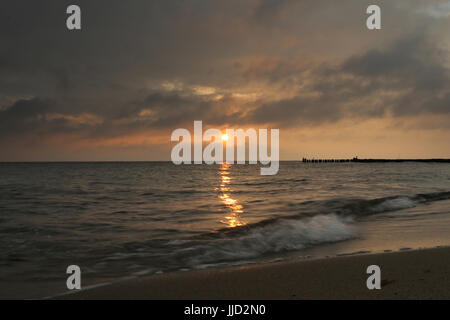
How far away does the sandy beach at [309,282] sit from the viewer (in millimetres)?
4285

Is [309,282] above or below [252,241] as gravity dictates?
above

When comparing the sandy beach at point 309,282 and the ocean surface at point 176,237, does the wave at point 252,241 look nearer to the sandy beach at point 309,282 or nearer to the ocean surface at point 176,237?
the ocean surface at point 176,237

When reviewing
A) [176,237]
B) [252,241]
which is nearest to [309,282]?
[252,241]

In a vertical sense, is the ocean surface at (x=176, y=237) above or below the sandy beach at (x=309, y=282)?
below

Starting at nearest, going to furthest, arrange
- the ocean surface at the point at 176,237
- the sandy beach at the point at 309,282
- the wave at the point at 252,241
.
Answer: the sandy beach at the point at 309,282 → the ocean surface at the point at 176,237 → the wave at the point at 252,241

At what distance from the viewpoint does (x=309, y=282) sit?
4.88 m

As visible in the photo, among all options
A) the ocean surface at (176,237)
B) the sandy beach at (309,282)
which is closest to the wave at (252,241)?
the ocean surface at (176,237)

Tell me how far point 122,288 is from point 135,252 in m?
2.86

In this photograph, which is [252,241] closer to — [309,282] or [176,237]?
[176,237]

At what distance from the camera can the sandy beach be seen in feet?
14.1

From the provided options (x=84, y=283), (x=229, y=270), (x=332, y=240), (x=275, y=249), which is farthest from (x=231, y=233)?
(x=84, y=283)

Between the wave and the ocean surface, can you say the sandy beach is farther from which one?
the wave
